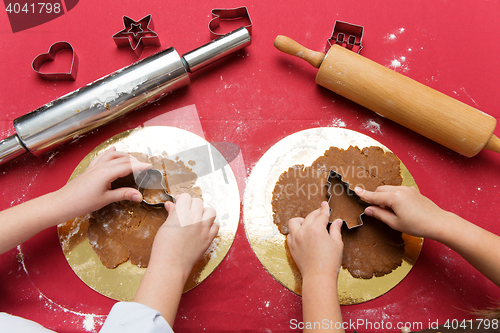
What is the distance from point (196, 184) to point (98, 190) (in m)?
0.29

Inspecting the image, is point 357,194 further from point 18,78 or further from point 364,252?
point 18,78

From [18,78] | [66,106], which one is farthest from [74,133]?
[18,78]

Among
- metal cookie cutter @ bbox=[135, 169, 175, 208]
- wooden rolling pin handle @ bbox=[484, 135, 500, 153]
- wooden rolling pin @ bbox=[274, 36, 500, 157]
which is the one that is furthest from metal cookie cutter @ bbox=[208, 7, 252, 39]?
wooden rolling pin handle @ bbox=[484, 135, 500, 153]

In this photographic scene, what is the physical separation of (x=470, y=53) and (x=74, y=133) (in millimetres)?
1502

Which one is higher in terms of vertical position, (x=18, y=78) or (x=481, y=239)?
(x=18, y=78)

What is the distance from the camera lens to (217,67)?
1092mm

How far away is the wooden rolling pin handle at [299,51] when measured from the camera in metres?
0.99

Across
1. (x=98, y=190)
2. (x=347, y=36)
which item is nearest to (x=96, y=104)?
(x=98, y=190)

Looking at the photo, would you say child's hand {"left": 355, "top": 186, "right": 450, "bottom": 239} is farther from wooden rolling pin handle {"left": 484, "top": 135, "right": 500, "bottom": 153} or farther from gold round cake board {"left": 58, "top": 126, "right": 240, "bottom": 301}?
gold round cake board {"left": 58, "top": 126, "right": 240, "bottom": 301}

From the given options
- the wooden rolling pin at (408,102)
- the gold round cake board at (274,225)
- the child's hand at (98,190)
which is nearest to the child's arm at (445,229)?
the gold round cake board at (274,225)

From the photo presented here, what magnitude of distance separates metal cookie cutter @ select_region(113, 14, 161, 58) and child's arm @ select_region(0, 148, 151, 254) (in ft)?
1.67

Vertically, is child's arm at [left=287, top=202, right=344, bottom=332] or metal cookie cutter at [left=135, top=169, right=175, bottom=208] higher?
metal cookie cutter at [left=135, top=169, right=175, bottom=208]

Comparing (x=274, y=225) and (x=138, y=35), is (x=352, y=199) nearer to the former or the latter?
(x=274, y=225)

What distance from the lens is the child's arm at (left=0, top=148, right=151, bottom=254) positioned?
827 millimetres
